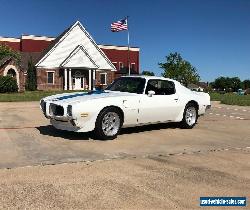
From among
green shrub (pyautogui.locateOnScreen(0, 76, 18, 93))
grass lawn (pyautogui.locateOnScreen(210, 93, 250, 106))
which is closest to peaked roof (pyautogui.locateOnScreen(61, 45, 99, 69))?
green shrub (pyautogui.locateOnScreen(0, 76, 18, 93))

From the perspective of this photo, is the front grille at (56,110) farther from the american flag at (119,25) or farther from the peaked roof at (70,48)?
the peaked roof at (70,48)

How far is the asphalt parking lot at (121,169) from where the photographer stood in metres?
4.27

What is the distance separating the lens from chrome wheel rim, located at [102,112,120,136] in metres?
8.02

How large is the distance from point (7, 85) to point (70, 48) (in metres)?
13.2

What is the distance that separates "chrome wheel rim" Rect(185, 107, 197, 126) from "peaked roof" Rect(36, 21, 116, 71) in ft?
120

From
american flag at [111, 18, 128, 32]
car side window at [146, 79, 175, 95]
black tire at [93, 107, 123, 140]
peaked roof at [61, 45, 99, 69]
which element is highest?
american flag at [111, 18, 128, 32]

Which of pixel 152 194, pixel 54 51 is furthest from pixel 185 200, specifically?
pixel 54 51

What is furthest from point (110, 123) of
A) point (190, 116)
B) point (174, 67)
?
point (174, 67)

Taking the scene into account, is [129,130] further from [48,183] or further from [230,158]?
[48,183]

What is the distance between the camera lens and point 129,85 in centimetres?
934

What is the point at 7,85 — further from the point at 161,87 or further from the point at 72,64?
the point at 161,87

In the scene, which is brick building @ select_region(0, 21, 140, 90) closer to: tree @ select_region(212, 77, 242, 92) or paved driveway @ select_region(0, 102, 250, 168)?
paved driveway @ select_region(0, 102, 250, 168)

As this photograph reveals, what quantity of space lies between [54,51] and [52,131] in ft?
125

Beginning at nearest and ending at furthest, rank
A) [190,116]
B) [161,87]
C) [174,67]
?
[161,87] < [190,116] < [174,67]
